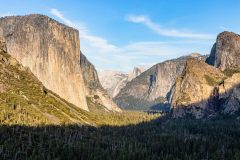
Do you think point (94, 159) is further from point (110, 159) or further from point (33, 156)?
point (33, 156)

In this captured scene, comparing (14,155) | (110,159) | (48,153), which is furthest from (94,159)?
(14,155)

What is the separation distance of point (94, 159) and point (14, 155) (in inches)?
1453

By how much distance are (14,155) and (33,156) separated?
882cm

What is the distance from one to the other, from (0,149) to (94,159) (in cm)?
4354

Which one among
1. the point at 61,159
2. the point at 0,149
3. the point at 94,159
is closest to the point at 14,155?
the point at 0,149

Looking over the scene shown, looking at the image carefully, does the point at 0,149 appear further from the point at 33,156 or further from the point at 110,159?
the point at 110,159

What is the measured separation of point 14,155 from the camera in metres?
191

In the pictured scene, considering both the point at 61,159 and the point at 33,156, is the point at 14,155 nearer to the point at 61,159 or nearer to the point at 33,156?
the point at 33,156

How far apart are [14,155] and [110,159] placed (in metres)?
44.5

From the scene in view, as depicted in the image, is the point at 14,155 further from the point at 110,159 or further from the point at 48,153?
the point at 110,159

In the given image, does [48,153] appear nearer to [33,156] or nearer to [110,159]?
[33,156]

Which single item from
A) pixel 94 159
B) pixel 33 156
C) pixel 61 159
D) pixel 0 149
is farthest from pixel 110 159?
pixel 0 149

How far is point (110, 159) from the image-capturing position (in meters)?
200

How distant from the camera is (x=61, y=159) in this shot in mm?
199750
